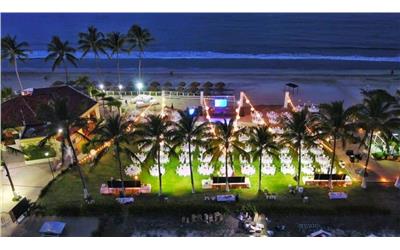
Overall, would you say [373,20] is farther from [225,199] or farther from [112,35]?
[225,199]

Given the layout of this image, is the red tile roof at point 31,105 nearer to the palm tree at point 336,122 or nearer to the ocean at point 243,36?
the palm tree at point 336,122

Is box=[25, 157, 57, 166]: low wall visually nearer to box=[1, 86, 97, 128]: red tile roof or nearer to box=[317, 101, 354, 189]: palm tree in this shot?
box=[1, 86, 97, 128]: red tile roof

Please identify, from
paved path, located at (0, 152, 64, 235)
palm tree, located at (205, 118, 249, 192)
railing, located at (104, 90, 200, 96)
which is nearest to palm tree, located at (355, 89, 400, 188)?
palm tree, located at (205, 118, 249, 192)

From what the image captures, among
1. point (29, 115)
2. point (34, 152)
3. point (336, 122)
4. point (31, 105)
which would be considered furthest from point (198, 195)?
point (31, 105)

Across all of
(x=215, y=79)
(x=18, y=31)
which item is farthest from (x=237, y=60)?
(x=18, y=31)

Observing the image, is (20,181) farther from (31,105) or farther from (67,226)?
(31,105)

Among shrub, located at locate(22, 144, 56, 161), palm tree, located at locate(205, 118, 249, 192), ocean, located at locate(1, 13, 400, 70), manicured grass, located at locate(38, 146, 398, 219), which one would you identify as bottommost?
manicured grass, located at locate(38, 146, 398, 219)

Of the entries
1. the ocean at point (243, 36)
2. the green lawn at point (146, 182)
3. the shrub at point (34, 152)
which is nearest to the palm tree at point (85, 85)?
the shrub at point (34, 152)
